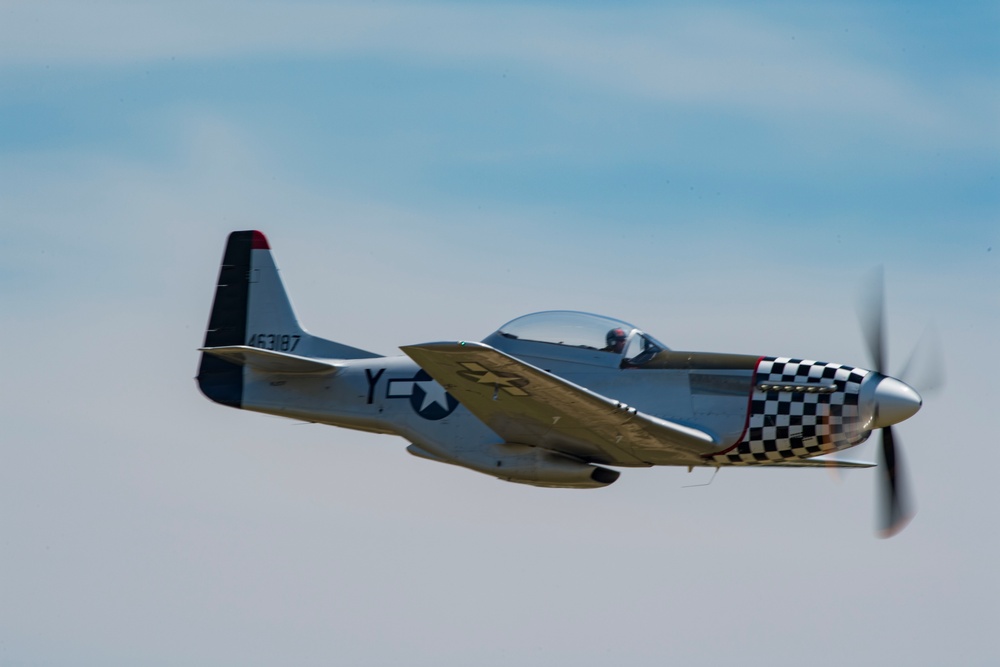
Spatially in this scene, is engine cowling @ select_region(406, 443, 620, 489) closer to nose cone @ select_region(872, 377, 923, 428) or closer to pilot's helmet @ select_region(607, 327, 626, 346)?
pilot's helmet @ select_region(607, 327, 626, 346)

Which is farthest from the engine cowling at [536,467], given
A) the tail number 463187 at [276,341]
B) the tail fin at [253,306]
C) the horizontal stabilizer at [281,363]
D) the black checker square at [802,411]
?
the tail number 463187 at [276,341]

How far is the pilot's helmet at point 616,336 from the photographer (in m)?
16.2

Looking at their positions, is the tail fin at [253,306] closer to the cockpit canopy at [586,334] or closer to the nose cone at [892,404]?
the cockpit canopy at [586,334]

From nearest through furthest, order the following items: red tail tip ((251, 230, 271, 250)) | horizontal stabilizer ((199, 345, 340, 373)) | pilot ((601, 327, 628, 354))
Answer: pilot ((601, 327, 628, 354)), horizontal stabilizer ((199, 345, 340, 373)), red tail tip ((251, 230, 271, 250))

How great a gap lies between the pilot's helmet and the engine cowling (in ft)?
4.78

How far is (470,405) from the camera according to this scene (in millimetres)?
15617

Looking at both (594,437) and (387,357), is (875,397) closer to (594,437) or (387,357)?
(594,437)

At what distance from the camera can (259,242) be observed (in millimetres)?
19984

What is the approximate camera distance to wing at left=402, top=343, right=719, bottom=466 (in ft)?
46.8

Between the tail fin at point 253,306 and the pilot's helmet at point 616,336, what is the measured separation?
4.61 meters

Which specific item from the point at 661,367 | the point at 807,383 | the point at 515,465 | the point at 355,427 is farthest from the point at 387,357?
the point at 807,383

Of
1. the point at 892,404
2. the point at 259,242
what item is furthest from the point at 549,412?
the point at 259,242

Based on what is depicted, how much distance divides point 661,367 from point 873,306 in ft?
10.3

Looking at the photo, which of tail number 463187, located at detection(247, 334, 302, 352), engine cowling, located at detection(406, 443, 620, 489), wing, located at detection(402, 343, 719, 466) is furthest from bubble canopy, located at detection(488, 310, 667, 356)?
tail number 463187, located at detection(247, 334, 302, 352)
